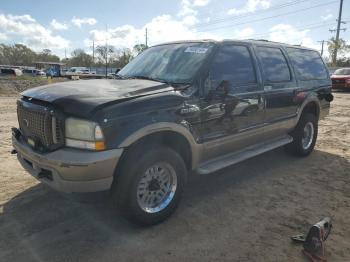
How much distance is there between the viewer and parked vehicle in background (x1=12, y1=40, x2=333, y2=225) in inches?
122

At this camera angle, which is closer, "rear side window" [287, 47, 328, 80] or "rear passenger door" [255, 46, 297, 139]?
"rear passenger door" [255, 46, 297, 139]

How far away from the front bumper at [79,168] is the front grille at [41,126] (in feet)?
0.42

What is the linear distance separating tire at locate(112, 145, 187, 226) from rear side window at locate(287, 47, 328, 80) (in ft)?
10.7

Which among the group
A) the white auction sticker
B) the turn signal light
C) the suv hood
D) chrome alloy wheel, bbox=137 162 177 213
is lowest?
chrome alloy wheel, bbox=137 162 177 213

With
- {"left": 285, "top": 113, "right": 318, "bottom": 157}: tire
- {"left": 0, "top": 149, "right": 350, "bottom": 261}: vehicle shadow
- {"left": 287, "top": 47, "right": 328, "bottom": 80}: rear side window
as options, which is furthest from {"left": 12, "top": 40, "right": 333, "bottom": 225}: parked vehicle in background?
{"left": 285, "top": 113, "right": 318, "bottom": 157}: tire

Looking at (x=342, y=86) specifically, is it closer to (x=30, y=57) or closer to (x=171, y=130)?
(x=171, y=130)

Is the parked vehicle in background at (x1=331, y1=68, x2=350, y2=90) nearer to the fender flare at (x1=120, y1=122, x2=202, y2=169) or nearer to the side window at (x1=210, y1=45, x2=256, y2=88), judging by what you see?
the side window at (x1=210, y1=45, x2=256, y2=88)

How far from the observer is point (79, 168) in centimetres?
301

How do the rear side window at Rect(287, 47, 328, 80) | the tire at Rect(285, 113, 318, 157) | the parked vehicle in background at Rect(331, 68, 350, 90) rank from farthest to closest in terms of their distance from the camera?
the parked vehicle in background at Rect(331, 68, 350, 90), the tire at Rect(285, 113, 318, 157), the rear side window at Rect(287, 47, 328, 80)

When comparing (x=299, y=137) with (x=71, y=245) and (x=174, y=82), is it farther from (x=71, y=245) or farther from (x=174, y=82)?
(x=71, y=245)

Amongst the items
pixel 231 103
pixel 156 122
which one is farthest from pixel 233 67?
pixel 156 122

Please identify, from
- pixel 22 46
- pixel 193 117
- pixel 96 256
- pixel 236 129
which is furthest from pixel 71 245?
pixel 22 46

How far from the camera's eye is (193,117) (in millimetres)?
3777

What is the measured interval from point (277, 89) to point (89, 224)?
337 centimetres
